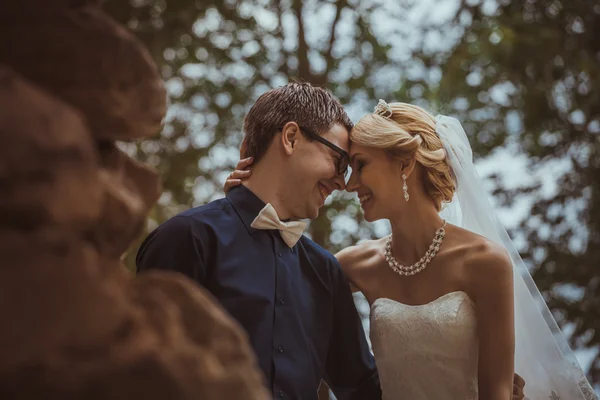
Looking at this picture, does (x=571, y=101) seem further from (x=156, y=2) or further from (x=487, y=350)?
(x=487, y=350)

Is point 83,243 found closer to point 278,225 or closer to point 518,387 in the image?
point 278,225

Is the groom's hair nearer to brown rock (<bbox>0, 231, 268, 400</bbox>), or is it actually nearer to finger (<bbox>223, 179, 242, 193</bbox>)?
finger (<bbox>223, 179, 242, 193</bbox>)

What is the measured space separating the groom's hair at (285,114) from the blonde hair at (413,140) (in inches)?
8.4

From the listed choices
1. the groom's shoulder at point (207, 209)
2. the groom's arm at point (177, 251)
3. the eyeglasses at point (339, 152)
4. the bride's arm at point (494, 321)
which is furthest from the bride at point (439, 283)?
the groom's arm at point (177, 251)

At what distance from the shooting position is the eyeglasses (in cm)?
328

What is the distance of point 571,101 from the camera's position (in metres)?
7.92

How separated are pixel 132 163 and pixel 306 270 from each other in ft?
6.33

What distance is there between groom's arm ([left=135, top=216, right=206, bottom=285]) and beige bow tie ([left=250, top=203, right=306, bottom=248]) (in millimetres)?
291

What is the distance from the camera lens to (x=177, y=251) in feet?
9.36

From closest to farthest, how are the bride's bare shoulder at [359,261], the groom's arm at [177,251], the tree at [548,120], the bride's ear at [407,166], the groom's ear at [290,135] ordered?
1. the groom's arm at [177,251]
2. the groom's ear at [290,135]
3. the bride's ear at [407,166]
4. the bride's bare shoulder at [359,261]
5. the tree at [548,120]

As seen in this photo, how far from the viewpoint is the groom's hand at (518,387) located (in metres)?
3.59

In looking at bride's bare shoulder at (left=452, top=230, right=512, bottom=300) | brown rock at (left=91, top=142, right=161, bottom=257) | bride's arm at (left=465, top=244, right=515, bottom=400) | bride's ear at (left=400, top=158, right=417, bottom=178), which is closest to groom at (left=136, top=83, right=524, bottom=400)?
bride's arm at (left=465, top=244, right=515, bottom=400)

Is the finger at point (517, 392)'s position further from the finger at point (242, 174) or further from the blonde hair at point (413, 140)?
the finger at point (242, 174)

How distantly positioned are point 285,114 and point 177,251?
2.81 feet
